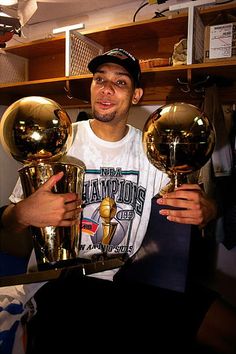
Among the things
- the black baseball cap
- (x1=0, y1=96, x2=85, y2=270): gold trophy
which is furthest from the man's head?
(x1=0, y1=96, x2=85, y2=270): gold trophy

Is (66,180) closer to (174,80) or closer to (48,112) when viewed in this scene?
(48,112)

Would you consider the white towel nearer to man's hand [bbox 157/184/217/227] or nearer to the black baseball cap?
man's hand [bbox 157/184/217/227]

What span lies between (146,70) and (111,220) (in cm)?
89

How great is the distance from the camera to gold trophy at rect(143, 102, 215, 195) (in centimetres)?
70

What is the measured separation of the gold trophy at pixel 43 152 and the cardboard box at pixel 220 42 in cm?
95

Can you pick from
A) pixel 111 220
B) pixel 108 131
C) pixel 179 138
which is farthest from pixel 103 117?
pixel 179 138

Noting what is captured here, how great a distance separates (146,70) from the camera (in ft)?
5.17

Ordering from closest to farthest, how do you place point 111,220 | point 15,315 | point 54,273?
point 54,273 < point 15,315 < point 111,220

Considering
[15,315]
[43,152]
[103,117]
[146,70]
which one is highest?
[146,70]

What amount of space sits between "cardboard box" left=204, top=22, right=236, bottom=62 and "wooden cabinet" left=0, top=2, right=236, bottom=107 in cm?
3

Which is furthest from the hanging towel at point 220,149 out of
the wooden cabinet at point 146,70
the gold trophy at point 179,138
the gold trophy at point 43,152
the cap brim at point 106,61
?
the gold trophy at point 43,152

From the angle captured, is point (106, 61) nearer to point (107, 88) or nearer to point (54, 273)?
point (107, 88)

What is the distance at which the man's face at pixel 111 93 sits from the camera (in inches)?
43.6

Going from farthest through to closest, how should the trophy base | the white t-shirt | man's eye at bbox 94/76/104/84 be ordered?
man's eye at bbox 94/76/104/84, the white t-shirt, the trophy base
